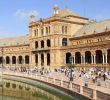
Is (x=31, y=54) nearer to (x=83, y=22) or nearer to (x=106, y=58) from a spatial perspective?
(x=83, y=22)

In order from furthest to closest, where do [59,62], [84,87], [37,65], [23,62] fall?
[23,62] → [37,65] → [59,62] → [84,87]

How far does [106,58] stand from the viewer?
66312mm

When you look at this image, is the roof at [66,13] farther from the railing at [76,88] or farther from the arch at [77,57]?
the railing at [76,88]

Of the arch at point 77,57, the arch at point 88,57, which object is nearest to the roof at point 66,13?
the arch at point 77,57

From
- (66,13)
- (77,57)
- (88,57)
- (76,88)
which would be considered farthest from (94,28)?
(76,88)

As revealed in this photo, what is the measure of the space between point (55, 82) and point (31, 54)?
4536 cm

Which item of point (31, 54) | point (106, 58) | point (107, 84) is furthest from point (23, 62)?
point (107, 84)

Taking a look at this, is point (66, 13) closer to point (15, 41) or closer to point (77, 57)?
point (77, 57)

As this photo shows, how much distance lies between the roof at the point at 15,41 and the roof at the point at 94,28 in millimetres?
23360

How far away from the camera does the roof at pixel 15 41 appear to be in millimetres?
106019

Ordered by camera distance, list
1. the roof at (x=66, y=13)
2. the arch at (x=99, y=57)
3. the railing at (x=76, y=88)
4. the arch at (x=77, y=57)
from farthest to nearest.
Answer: the roof at (x=66, y=13) < the arch at (x=77, y=57) < the arch at (x=99, y=57) < the railing at (x=76, y=88)

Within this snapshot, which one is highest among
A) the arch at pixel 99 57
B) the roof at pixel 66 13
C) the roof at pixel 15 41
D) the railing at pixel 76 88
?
the roof at pixel 66 13

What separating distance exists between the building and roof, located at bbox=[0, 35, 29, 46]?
29.9 ft

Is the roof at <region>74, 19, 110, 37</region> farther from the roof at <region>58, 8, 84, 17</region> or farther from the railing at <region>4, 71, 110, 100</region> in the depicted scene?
the railing at <region>4, 71, 110, 100</region>
